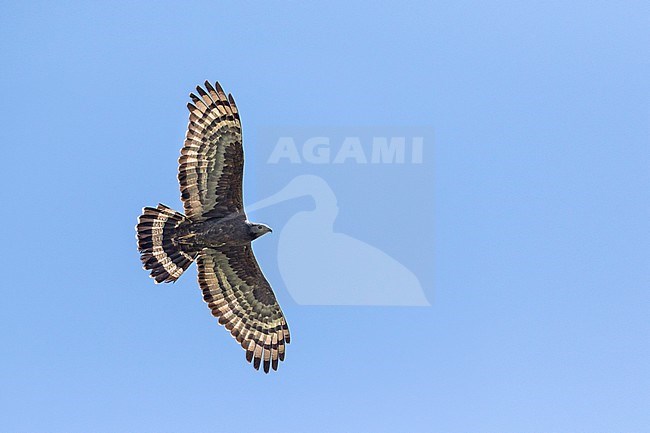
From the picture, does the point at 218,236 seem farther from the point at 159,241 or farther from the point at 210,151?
the point at 210,151

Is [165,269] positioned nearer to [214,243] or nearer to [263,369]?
[214,243]

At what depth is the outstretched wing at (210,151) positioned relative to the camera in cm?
1881

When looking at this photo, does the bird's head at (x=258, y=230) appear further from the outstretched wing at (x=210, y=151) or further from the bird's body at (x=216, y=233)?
the outstretched wing at (x=210, y=151)

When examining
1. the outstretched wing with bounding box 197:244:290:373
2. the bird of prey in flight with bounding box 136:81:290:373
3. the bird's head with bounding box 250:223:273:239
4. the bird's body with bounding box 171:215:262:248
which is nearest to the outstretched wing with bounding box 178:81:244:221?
the bird of prey in flight with bounding box 136:81:290:373

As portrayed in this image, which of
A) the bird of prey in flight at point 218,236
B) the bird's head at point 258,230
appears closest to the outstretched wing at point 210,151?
the bird of prey in flight at point 218,236

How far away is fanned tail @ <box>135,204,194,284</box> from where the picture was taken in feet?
63.8

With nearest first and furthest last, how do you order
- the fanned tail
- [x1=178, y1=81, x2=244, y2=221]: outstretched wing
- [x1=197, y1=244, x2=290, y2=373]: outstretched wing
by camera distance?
[x1=178, y1=81, x2=244, y2=221]: outstretched wing < the fanned tail < [x1=197, y1=244, x2=290, y2=373]: outstretched wing

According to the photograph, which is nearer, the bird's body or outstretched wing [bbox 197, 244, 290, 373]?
the bird's body

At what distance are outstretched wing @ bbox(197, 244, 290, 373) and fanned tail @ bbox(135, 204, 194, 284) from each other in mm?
621

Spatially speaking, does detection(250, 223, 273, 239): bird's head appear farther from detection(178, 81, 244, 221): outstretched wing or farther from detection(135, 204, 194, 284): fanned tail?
detection(135, 204, 194, 284): fanned tail

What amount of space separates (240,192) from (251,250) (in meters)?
1.11

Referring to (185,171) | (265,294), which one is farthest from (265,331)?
(185,171)

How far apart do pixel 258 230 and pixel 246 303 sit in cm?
152

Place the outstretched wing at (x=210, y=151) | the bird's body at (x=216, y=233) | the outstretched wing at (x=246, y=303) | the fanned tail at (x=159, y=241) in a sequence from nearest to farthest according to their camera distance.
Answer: the outstretched wing at (x=210, y=151) < the bird's body at (x=216, y=233) < the fanned tail at (x=159, y=241) < the outstretched wing at (x=246, y=303)
